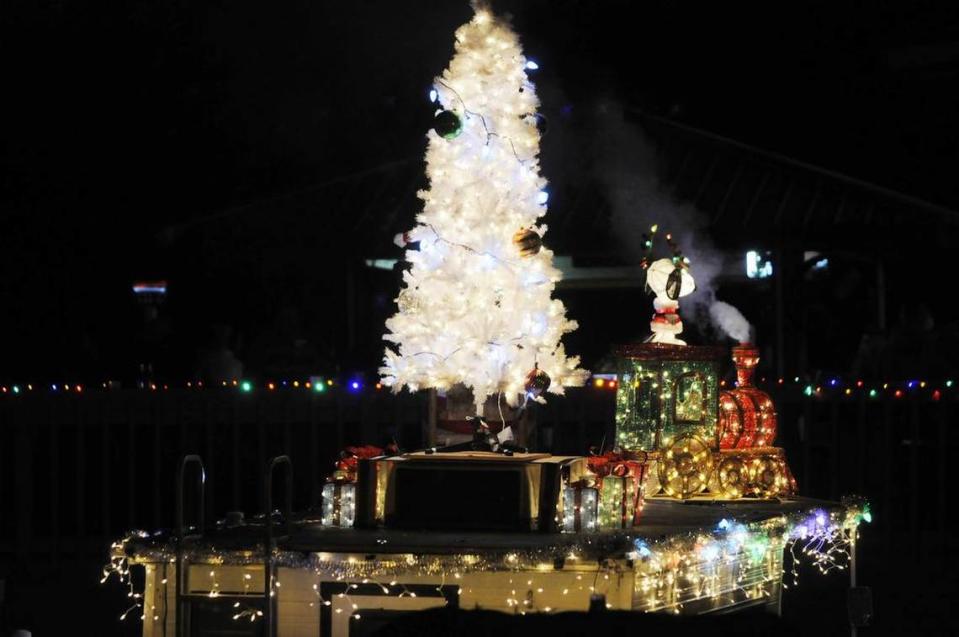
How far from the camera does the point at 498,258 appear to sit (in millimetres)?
11281

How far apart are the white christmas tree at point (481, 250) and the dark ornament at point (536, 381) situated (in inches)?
10.4

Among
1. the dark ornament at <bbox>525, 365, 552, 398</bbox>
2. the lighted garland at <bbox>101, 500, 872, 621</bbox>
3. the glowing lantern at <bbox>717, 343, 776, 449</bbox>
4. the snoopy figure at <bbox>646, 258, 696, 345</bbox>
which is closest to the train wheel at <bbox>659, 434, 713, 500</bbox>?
the glowing lantern at <bbox>717, 343, 776, 449</bbox>

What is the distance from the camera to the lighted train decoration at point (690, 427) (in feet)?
37.8

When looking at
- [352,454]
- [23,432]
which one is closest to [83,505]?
[23,432]

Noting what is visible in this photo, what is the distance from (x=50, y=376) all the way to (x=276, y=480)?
3437mm

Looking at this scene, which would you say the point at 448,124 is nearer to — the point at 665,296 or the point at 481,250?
the point at 481,250

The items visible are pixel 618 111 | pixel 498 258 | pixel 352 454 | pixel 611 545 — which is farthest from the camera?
pixel 618 111

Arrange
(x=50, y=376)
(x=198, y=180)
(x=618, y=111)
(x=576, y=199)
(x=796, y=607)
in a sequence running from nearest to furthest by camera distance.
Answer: (x=796, y=607), (x=50, y=376), (x=576, y=199), (x=618, y=111), (x=198, y=180)

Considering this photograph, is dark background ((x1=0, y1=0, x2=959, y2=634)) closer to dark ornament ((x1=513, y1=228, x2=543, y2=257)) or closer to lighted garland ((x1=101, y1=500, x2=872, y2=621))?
dark ornament ((x1=513, y1=228, x2=543, y2=257))

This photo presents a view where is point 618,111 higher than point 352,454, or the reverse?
point 618,111

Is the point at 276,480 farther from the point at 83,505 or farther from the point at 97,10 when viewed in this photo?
the point at 97,10

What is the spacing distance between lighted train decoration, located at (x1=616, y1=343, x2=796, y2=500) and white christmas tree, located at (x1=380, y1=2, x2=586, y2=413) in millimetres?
677

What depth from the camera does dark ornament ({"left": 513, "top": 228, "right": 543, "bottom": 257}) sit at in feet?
36.6

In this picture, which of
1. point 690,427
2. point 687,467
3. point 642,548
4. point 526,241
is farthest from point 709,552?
point 526,241
